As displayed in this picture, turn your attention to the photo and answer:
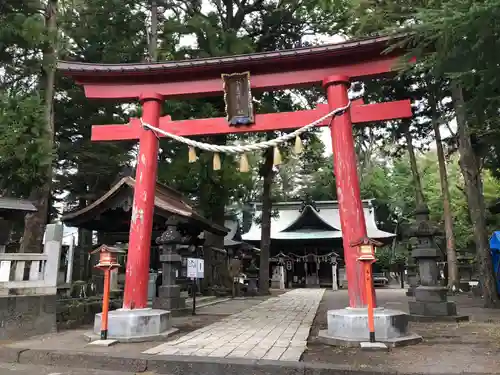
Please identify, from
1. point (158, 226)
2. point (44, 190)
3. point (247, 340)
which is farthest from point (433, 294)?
point (44, 190)

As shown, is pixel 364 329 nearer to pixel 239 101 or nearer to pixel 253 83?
pixel 239 101

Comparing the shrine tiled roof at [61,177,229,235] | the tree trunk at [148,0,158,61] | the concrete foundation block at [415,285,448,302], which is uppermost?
the tree trunk at [148,0,158,61]

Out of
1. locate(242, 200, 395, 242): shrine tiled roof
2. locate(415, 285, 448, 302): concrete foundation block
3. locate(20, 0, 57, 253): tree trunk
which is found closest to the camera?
locate(415, 285, 448, 302): concrete foundation block

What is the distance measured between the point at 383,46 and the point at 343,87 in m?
1.02

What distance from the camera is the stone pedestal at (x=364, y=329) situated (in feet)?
20.9

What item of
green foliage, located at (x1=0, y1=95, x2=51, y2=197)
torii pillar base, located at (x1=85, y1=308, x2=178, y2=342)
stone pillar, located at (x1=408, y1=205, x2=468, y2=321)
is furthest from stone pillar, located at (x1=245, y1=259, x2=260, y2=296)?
torii pillar base, located at (x1=85, y1=308, x2=178, y2=342)

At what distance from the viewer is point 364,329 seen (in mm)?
6461

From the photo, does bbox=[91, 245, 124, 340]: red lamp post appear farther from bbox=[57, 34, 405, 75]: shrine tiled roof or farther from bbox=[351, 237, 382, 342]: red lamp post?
bbox=[351, 237, 382, 342]: red lamp post

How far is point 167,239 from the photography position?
11008 millimetres

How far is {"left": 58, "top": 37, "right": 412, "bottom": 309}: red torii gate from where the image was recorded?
7473 mm

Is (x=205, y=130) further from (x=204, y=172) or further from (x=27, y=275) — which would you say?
(x=204, y=172)

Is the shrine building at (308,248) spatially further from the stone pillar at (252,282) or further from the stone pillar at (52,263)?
the stone pillar at (52,263)

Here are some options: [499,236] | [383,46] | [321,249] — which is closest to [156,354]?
[383,46]

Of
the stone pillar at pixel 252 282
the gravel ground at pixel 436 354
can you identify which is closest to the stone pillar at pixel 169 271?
the gravel ground at pixel 436 354
